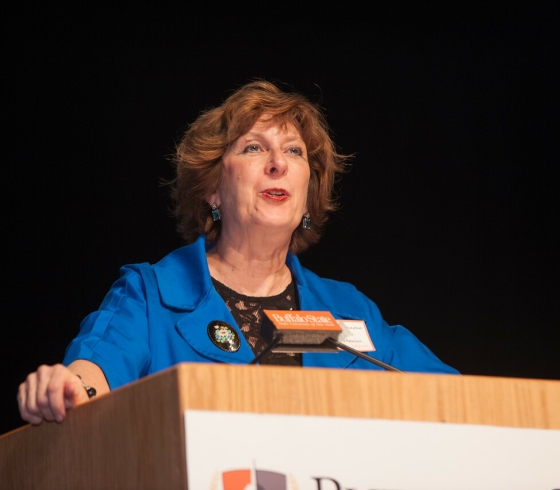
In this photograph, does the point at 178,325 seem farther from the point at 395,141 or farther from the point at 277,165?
the point at 395,141

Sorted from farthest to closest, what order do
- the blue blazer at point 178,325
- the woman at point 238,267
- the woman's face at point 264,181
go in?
the woman's face at point 264,181, the woman at point 238,267, the blue blazer at point 178,325

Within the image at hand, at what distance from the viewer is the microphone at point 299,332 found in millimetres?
1432

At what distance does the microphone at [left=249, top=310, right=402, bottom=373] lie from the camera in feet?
4.70

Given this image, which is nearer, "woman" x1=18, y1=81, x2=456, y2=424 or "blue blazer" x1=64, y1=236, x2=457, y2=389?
"blue blazer" x1=64, y1=236, x2=457, y2=389

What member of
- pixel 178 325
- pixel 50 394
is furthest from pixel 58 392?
pixel 178 325

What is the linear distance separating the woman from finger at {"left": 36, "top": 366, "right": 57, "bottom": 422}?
13.3 inches

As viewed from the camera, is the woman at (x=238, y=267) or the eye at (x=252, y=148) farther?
the eye at (x=252, y=148)

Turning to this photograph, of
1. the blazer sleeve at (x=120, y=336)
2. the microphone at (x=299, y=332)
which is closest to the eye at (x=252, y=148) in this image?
the blazer sleeve at (x=120, y=336)

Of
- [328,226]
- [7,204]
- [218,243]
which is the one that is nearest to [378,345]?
[218,243]

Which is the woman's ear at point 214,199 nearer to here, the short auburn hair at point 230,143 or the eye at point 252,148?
the short auburn hair at point 230,143

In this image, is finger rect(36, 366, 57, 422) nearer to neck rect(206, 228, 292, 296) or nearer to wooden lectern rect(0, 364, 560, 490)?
wooden lectern rect(0, 364, 560, 490)

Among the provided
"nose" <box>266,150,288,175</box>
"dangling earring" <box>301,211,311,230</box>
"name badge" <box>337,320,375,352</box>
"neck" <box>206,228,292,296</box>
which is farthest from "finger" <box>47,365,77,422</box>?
"dangling earring" <box>301,211,311,230</box>

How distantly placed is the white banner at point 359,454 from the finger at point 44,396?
414 mm

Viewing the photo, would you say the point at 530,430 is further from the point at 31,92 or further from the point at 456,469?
the point at 31,92
